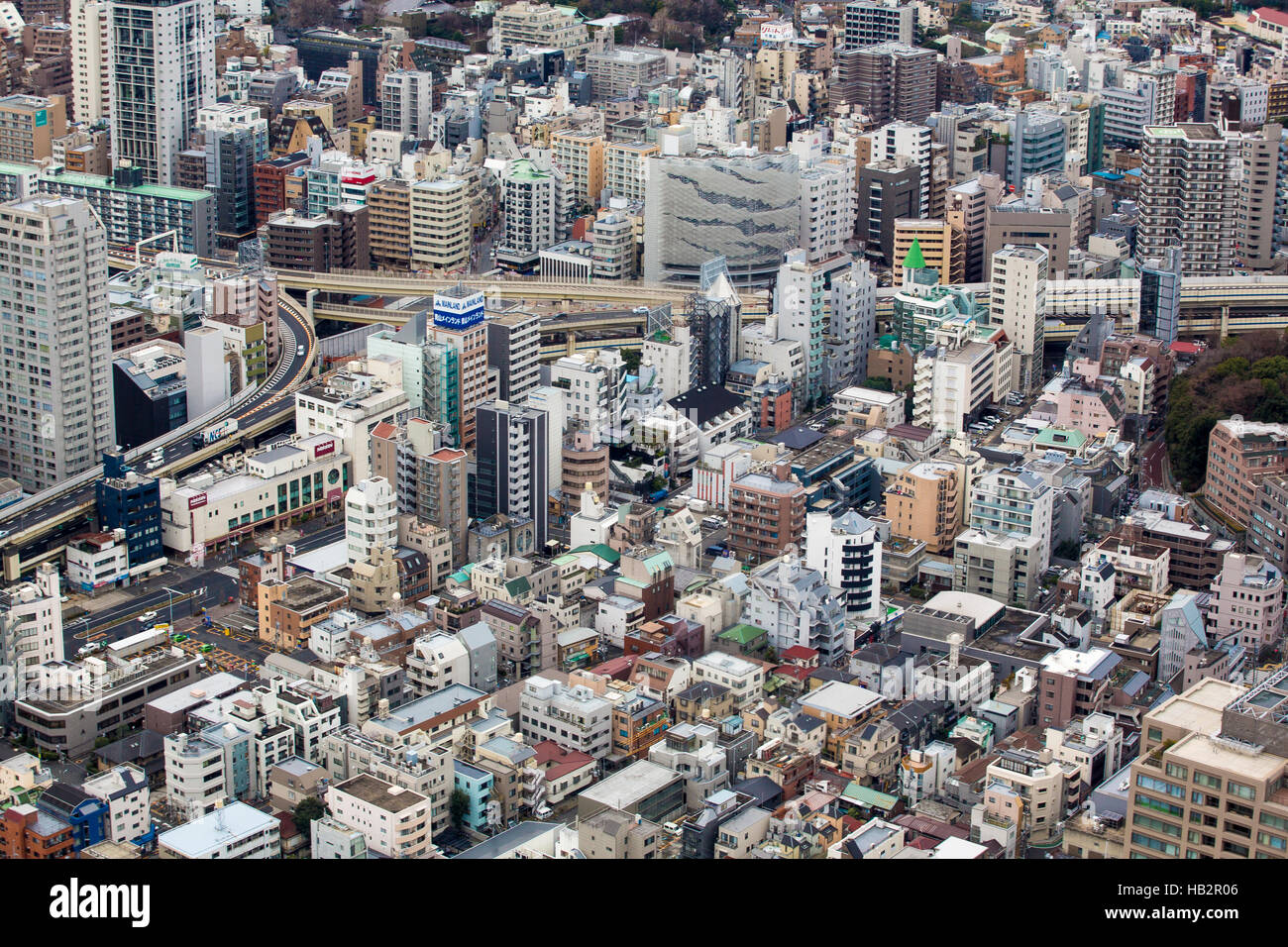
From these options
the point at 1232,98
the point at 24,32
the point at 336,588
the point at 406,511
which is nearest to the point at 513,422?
the point at 406,511

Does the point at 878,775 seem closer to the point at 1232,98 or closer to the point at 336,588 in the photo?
the point at 336,588

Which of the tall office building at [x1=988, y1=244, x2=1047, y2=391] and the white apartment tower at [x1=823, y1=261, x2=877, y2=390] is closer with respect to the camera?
the tall office building at [x1=988, y1=244, x2=1047, y2=391]

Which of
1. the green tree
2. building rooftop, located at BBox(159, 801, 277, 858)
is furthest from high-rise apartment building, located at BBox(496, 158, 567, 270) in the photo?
building rooftop, located at BBox(159, 801, 277, 858)

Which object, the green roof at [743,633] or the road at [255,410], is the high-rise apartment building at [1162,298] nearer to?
the green roof at [743,633]

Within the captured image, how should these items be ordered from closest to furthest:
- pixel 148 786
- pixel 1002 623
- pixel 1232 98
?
1. pixel 148 786
2. pixel 1002 623
3. pixel 1232 98

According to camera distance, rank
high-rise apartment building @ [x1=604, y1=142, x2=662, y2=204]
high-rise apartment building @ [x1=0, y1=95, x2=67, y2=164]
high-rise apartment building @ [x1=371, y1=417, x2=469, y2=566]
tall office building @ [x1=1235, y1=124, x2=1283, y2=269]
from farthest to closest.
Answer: high-rise apartment building @ [x1=0, y1=95, x2=67, y2=164] < high-rise apartment building @ [x1=604, y1=142, x2=662, y2=204] < tall office building @ [x1=1235, y1=124, x2=1283, y2=269] < high-rise apartment building @ [x1=371, y1=417, x2=469, y2=566]

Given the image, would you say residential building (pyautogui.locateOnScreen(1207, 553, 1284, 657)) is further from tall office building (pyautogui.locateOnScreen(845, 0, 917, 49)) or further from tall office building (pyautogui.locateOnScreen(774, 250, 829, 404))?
tall office building (pyautogui.locateOnScreen(845, 0, 917, 49))

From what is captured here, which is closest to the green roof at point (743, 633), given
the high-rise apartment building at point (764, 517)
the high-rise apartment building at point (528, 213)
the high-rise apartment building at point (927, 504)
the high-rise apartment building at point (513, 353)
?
the high-rise apartment building at point (764, 517)
